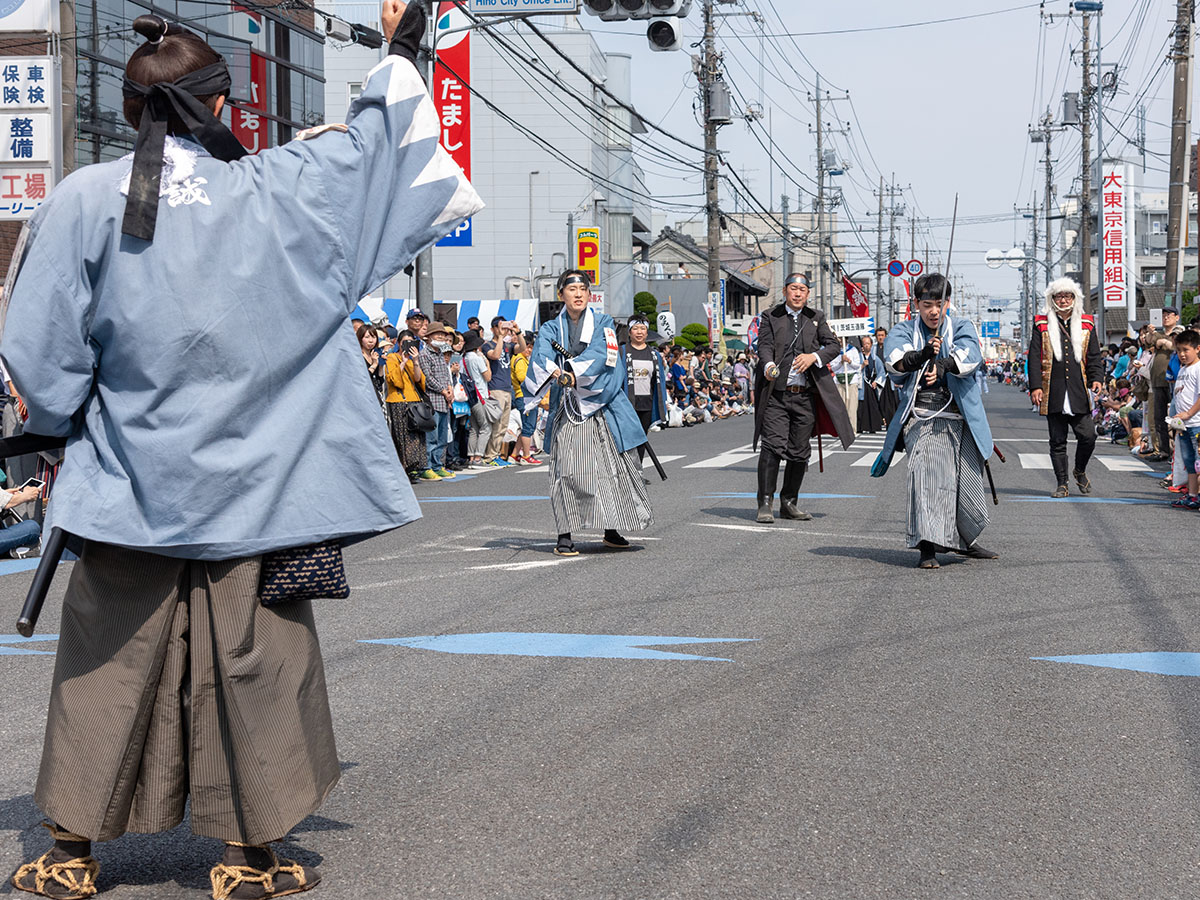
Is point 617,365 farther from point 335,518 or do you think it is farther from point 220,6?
point 220,6

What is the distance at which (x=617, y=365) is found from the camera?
30.2 feet

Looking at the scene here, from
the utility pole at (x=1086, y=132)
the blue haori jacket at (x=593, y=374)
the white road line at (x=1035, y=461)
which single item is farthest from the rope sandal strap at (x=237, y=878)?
the utility pole at (x=1086, y=132)

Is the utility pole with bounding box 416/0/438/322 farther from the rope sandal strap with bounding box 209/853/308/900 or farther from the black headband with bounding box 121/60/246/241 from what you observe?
the rope sandal strap with bounding box 209/853/308/900

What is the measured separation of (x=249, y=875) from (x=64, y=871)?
0.41 metres

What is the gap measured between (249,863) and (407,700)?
6.44 ft

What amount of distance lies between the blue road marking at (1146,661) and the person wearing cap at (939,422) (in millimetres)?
2433

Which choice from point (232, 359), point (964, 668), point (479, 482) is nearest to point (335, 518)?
point (232, 359)

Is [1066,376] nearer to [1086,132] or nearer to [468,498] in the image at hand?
[468,498]

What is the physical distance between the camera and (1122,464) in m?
Answer: 17.3

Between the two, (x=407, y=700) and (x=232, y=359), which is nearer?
(x=232, y=359)

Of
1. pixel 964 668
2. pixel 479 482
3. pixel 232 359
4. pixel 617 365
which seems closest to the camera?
pixel 232 359

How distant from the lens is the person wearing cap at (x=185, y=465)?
293 centimetres

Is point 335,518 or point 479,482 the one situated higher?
point 335,518

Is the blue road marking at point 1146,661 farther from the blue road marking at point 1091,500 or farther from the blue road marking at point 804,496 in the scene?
the blue road marking at point 804,496
